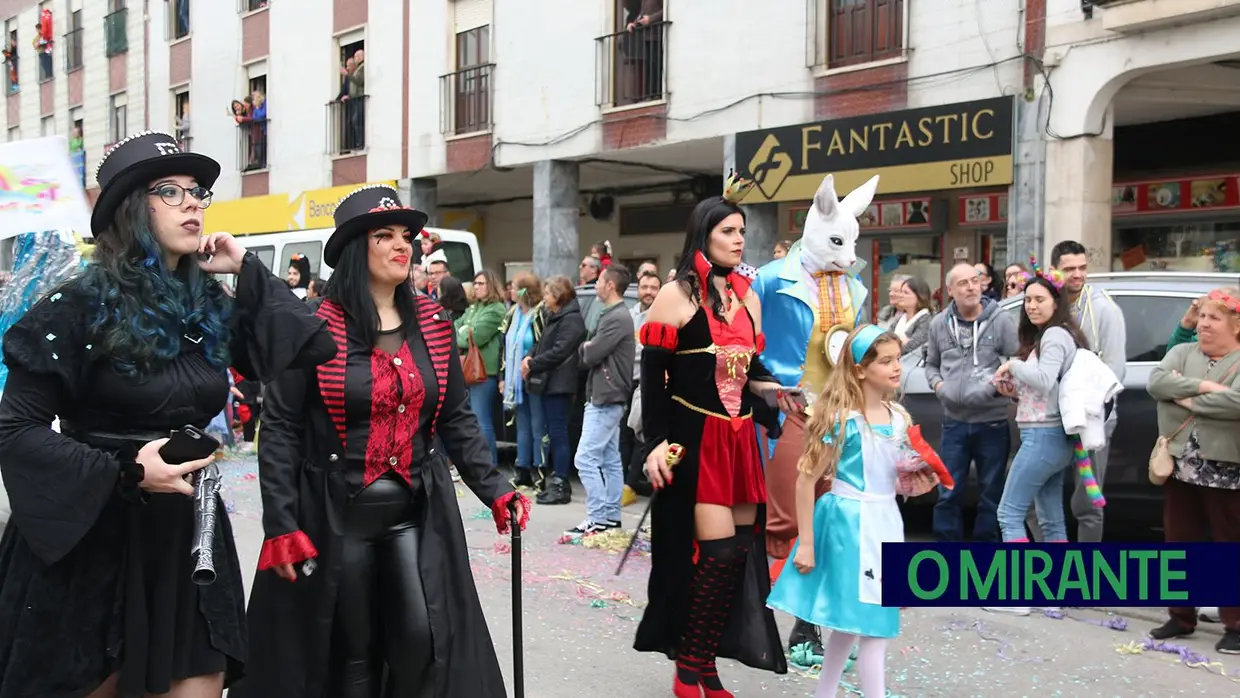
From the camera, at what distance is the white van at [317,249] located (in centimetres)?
1532

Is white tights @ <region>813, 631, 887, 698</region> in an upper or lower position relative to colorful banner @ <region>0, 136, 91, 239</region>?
lower

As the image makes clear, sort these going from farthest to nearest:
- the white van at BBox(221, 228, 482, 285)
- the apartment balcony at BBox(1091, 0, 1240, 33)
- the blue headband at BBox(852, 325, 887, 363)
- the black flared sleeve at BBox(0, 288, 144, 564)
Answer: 1. the white van at BBox(221, 228, 482, 285)
2. the apartment balcony at BBox(1091, 0, 1240, 33)
3. the blue headband at BBox(852, 325, 887, 363)
4. the black flared sleeve at BBox(0, 288, 144, 564)

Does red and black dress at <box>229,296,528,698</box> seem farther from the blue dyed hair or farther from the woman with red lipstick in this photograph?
the woman with red lipstick

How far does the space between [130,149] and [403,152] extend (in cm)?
1908

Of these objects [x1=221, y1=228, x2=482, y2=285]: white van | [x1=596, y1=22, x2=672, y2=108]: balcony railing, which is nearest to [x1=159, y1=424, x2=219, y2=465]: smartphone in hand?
[x1=221, y1=228, x2=482, y2=285]: white van

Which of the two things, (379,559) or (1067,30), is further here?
(1067,30)

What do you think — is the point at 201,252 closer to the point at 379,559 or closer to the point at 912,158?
the point at 379,559

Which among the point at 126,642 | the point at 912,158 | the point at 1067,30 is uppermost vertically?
the point at 1067,30

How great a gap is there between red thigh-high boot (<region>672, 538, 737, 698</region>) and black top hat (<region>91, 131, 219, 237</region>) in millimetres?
2327

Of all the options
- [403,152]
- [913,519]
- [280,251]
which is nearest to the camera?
[913,519]

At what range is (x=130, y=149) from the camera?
3.08 metres

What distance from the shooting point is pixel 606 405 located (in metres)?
8.42

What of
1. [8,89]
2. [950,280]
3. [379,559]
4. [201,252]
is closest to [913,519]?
[950,280]

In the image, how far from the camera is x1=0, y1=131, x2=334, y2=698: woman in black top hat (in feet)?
9.39
